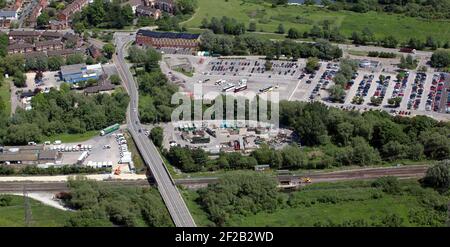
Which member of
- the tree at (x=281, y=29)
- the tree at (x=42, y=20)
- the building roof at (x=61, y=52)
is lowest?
the building roof at (x=61, y=52)

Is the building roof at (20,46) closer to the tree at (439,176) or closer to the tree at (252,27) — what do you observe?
the tree at (252,27)

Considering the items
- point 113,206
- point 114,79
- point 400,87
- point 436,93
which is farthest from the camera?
point 114,79

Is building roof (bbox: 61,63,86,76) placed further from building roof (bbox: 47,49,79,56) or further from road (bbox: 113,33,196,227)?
building roof (bbox: 47,49,79,56)

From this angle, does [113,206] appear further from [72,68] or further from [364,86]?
[364,86]

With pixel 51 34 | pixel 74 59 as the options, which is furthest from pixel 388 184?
pixel 51 34

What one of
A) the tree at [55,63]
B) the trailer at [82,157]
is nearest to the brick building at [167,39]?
the tree at [55,63]

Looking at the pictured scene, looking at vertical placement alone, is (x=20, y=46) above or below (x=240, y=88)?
above

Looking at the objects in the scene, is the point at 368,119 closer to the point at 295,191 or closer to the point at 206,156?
the point at 295,191
